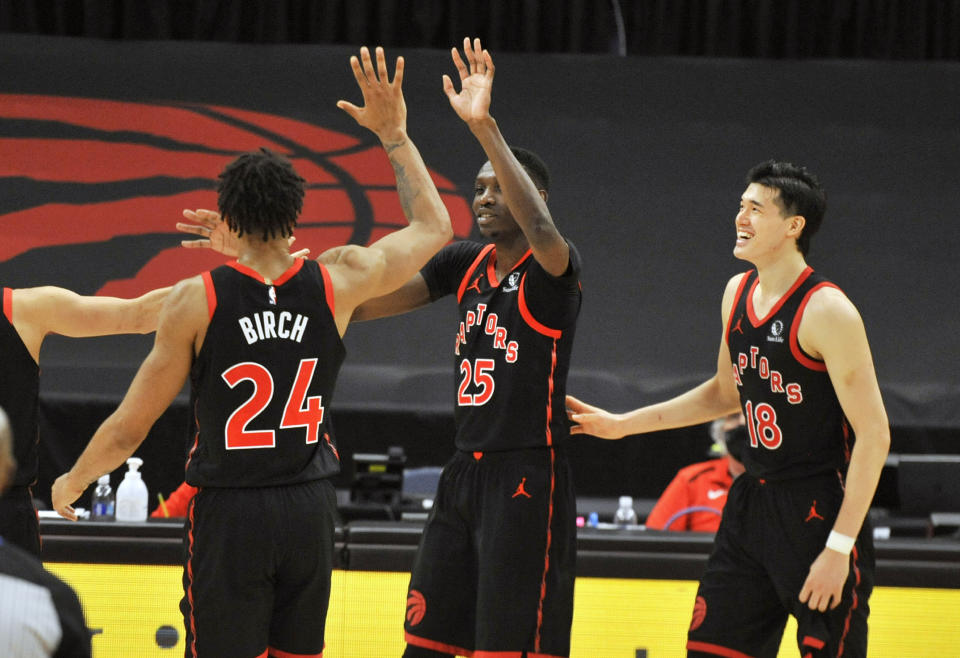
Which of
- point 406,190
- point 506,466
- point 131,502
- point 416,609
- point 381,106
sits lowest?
point 416,609

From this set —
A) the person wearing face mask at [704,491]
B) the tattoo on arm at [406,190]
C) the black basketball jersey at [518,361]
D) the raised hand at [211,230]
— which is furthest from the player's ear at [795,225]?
the person wearing face mask at [704,491]

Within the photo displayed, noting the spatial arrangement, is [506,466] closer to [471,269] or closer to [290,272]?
[471,269]

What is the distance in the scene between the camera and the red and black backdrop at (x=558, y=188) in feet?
25.5

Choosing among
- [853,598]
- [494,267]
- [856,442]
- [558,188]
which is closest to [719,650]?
[853,598]

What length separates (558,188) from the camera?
823 centimetres

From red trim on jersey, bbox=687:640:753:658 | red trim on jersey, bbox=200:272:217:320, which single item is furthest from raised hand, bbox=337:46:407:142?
red trim on jersey, bbox=687:640:753:658

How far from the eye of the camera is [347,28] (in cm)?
875

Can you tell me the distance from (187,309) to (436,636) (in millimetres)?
1380

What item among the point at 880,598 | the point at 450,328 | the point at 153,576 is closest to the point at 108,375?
the point at 450,328

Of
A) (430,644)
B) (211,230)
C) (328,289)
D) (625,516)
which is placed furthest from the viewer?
(625,516)

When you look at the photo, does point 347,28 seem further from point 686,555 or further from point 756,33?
point 686,555

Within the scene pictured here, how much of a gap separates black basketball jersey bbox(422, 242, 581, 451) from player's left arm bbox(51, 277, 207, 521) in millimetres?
1002

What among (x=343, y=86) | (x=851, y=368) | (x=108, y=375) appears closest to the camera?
(x=851, y=368)

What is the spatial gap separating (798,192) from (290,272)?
1694 mm
